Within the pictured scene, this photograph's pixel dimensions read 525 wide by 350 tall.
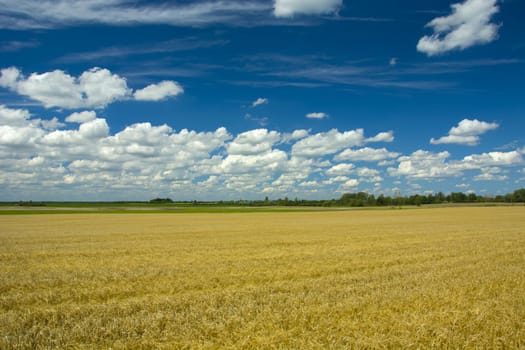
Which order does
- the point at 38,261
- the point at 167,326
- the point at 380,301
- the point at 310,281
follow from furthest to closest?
the point at 38,261 < the point at 310,281 < the point at 380,301 < the point at 167,326

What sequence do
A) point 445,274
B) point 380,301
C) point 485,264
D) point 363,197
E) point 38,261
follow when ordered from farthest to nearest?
1. point 363,197
2. point 38,261
3. point 485,264
4. point 445,274
5. point 380,301

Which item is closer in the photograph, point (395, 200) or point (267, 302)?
point (267, 302)

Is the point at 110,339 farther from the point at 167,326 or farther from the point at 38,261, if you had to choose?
the point at 38,261

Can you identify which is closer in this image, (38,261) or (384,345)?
(384,345)

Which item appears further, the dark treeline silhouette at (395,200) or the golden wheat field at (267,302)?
the dark treeline silhouette at (395,200)

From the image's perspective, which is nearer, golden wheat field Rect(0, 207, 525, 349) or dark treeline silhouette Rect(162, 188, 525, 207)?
golden wheat field Rect(0, 207, 525, 349)

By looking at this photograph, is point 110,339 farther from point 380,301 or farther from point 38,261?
point 38,261

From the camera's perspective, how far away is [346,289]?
929 centimetres

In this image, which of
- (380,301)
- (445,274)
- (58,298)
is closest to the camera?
(380,301)

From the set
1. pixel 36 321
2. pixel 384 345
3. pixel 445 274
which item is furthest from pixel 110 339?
pixel 445 274

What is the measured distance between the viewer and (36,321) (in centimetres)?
723

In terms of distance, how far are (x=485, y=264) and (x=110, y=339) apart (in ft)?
43.4

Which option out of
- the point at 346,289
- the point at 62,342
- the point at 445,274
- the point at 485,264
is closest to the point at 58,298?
the point at 62,342

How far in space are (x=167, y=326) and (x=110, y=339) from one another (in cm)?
102
